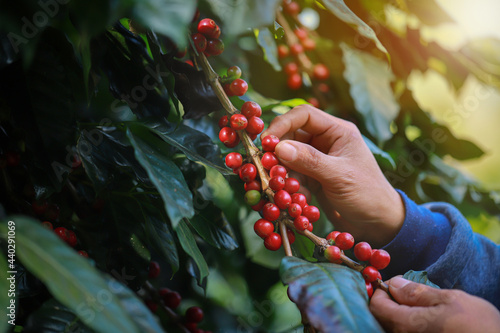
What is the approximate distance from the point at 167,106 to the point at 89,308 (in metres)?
0.34

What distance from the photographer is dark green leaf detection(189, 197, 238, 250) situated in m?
0.57

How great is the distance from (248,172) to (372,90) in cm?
54

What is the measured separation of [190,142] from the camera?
0.55 metres

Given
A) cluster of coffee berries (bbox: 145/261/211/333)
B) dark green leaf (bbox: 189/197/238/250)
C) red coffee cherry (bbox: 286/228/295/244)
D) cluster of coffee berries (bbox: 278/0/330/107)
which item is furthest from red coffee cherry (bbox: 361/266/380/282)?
cluster of coffee berries (bbox: 278/0/330/107)

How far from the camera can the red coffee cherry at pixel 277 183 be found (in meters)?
0.52

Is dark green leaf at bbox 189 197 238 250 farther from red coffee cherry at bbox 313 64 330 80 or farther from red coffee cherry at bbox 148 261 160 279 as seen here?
red coffee cherry at bbox 313 64 330 80

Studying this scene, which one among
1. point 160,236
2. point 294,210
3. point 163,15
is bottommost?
point 160,236

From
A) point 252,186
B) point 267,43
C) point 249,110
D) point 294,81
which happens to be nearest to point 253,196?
point 252,186

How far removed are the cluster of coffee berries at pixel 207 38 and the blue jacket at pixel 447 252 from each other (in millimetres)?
501

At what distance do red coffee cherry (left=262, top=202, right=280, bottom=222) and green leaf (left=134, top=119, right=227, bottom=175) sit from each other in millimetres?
70

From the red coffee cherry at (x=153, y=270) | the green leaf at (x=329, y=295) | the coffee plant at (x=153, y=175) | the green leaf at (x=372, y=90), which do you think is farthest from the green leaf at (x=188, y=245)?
the green leaf at (x=372, y=90)

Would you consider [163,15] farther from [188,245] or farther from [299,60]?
[299,60]

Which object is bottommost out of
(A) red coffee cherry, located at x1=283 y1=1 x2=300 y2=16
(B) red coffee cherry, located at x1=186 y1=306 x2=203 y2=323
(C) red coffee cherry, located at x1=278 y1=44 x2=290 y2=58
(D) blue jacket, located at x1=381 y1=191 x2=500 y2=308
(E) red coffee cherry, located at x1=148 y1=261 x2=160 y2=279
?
(B) red coffee cherry, located at x1=186 y1=306 x2=203 y2=323

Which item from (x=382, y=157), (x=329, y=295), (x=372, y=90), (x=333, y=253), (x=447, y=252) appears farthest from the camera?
(x=372, y=90)
